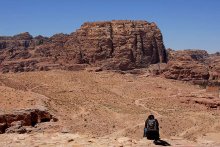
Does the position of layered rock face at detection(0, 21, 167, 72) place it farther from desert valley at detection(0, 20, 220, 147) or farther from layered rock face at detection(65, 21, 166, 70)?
desert valley at detection(0, 20, 220, 147)

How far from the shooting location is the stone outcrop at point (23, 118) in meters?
24.5

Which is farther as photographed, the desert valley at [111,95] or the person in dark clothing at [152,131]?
the desert valley at [111,95]

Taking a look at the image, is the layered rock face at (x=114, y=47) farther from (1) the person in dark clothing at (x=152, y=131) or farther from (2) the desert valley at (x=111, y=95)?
(1) the person in dark clothing at (x=152, y=131)

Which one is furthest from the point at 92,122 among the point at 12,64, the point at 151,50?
the point at 12,64

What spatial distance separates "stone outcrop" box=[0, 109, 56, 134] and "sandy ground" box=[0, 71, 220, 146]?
0.98 metres

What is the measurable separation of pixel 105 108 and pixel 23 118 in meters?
10.8

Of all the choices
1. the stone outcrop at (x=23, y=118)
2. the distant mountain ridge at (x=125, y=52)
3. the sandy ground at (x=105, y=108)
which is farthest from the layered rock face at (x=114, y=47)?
the stone outcrop at (x=23, y=118)

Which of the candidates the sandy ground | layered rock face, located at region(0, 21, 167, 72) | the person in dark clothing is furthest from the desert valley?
the person in dark clothing

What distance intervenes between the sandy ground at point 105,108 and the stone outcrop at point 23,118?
0.98 m

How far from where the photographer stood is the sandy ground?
16.7 m

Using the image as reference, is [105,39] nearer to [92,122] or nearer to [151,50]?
[151,50]

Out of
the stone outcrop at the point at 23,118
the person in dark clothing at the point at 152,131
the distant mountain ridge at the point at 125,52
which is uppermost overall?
the distant mountain ridge at the point at 125,52

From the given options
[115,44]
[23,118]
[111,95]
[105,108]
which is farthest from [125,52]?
[23,118]

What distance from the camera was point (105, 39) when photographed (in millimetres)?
63688
